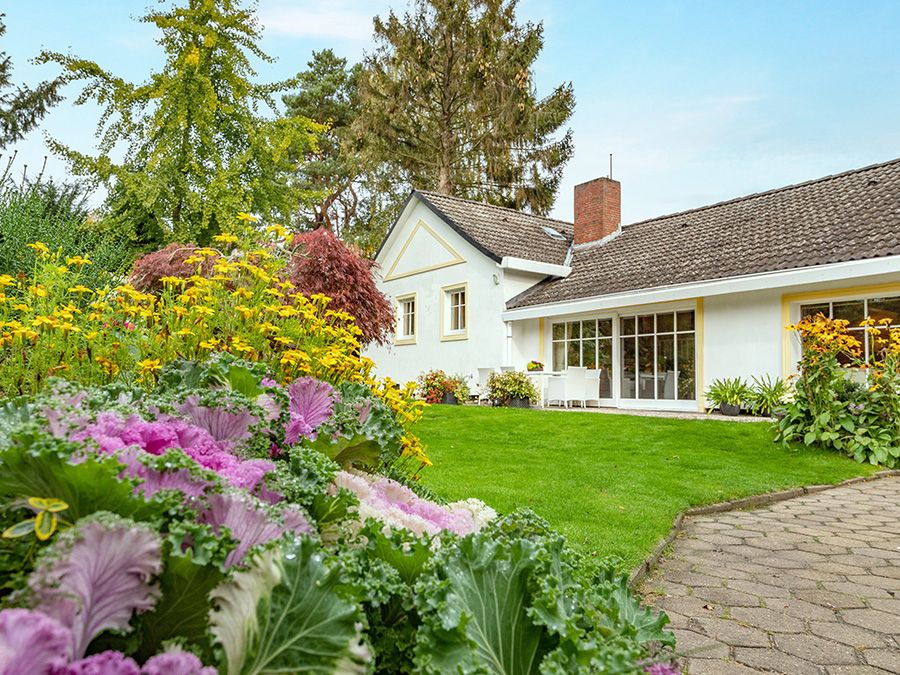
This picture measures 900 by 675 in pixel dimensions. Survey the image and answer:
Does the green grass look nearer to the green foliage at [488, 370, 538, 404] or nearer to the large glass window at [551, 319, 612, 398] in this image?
the green foliage at [488, 370, 538, 404]

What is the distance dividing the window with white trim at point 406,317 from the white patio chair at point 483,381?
12.2 ft

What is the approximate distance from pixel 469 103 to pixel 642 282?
14560 millimetres

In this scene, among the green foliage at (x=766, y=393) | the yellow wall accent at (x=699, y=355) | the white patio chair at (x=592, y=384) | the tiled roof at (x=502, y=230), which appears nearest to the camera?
the green foliage at (x=766, y=393)

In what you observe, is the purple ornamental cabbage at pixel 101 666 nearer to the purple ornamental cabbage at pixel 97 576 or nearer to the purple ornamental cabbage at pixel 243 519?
the purple ornamental cabbage at pixel 97 576

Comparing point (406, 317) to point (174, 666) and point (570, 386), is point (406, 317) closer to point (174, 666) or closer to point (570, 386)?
point (570, 386)

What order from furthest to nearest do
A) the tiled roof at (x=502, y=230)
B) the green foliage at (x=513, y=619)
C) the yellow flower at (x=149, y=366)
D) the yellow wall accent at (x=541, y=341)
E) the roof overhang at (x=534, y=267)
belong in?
1. the tiled roof at (x=502, y=230)
2. the yellow wall accent at (x=541, y=341)
3. the roof overhang at (x=534, y=267)
4. the yellow flower at (x=149, y=366)
5. the green foliage at (x=513, y=619)

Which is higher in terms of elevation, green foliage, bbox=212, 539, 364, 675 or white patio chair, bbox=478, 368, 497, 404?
green foliage, bbox=212, 539, 364, 675

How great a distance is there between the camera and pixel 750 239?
12414 millimetres

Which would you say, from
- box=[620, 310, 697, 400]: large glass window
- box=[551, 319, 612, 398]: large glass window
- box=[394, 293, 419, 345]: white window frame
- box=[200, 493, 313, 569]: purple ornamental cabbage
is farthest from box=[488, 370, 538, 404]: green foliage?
box=[200, 493, 313, 569]: purple ornamental cabbage

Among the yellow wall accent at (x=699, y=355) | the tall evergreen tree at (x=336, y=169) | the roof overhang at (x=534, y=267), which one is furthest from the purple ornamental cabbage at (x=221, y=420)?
the tall evergreen tree at (x=336, y=169)

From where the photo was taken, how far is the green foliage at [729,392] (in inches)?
429

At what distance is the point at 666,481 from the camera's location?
18.8 ft

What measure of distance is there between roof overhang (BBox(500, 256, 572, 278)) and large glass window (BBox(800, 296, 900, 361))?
632 cm

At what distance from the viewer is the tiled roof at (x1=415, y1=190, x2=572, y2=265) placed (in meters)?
15.8
